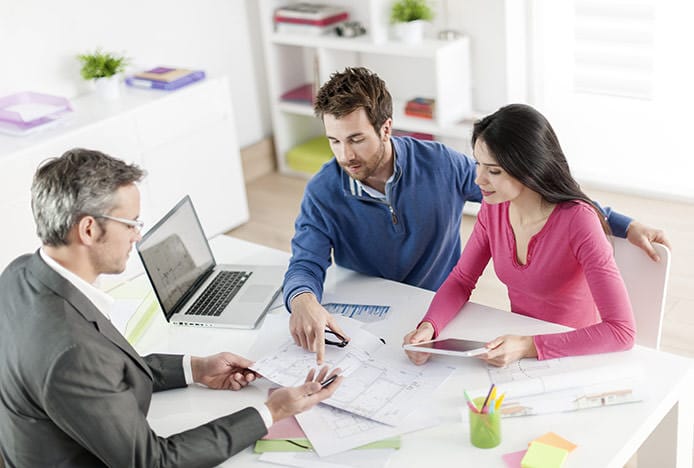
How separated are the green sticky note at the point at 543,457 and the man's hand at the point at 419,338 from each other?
1.27 feet

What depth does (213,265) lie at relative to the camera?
259 centimetres

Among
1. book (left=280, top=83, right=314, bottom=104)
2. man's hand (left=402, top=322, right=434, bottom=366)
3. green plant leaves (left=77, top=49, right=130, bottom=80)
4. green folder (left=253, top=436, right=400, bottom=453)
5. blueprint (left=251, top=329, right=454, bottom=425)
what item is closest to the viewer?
green folder (left=253, top=436, right=400, bottom=453)

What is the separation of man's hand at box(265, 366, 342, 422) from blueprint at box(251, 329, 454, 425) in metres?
0.04

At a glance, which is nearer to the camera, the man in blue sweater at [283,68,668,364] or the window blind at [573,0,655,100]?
the man in blue sweater at [283,68,668,364]

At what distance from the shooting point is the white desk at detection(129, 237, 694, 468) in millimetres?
1732

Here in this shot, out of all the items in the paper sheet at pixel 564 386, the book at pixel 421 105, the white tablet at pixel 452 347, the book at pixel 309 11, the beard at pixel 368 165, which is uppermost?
the book at pixel 309 11

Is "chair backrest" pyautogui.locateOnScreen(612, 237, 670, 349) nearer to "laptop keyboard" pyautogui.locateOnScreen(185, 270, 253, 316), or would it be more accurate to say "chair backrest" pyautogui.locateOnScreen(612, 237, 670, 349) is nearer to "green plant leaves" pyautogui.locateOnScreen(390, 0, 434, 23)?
"laptop keyboard" pyautogui.locateOnScreen(185, 270, 253, 316)

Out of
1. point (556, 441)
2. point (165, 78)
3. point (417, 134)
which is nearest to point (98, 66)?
point (165, 78)

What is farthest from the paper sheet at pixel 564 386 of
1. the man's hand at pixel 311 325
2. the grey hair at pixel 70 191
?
the grey hair at pixel 70 191

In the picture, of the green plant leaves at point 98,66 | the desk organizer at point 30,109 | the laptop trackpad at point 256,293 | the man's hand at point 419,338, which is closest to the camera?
the man's hand at point 419,338

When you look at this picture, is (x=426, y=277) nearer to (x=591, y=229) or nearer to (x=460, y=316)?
(x=460, y=316)

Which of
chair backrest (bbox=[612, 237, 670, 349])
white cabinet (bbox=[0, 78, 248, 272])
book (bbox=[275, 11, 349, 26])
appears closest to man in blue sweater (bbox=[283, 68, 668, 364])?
chair backrest (bbox=[612, 237, 670, 349])

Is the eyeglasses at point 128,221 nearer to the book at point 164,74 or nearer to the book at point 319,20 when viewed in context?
the book at point 164,74

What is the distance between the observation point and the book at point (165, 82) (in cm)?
406
